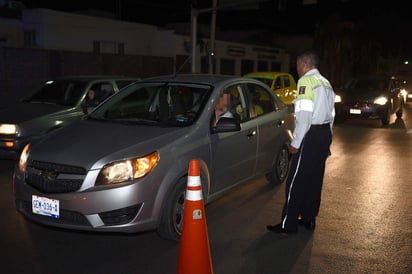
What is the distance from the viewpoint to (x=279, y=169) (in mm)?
6988

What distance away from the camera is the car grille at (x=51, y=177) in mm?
4277

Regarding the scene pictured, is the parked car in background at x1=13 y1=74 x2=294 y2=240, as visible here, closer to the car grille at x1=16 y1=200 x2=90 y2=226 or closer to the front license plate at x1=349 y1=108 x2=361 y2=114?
the car grille at x1=16 y1=200 x2=90 y2=226

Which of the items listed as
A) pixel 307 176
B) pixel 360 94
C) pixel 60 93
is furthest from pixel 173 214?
pixel 360 94

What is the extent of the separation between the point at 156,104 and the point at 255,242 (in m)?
2.09

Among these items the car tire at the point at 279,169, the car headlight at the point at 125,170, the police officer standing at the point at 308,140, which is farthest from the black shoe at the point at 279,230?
the car tire at the point at 279,169

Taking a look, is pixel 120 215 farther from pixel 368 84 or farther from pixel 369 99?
pixel 368 84

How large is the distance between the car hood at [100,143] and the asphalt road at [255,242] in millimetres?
838

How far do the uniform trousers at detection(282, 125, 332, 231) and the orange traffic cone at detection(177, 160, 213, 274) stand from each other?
154 centimetres

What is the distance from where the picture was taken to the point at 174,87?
5844 mm

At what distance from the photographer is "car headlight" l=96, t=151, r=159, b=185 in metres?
4.27

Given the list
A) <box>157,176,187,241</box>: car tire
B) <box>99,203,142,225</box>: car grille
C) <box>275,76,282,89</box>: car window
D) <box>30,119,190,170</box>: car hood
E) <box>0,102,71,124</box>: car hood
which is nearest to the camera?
<box>99,203,142,225</box>: car grille

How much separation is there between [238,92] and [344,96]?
10264 mm

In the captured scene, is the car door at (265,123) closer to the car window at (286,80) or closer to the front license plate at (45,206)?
the front license plate at (45,206)

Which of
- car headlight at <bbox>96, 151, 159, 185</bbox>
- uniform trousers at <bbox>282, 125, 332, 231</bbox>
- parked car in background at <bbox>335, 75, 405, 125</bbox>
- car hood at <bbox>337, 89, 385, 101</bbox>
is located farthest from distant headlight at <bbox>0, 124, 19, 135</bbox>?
car hood at <bbox>337, 89, 385, 101</bbox>
